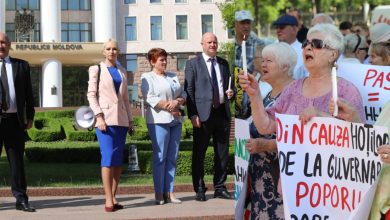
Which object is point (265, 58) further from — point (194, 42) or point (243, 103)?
point (194, 42)

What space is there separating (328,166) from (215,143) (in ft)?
17.6

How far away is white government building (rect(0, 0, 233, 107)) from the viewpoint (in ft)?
214

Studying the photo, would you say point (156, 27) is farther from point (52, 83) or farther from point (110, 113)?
point (110, 113)

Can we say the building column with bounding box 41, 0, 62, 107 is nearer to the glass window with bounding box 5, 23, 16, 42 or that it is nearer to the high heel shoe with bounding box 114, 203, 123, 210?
the glass window with bounding box 5, 23, 16, 42

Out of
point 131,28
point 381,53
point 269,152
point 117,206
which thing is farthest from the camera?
point 131,28

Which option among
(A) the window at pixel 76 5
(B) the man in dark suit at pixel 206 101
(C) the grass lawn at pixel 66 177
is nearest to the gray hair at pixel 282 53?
(B) the man in dark suit at pixel 206 101

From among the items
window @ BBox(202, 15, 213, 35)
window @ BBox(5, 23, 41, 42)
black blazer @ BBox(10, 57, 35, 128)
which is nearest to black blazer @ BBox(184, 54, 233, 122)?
black blazer @ BBox(10, 57, 35, 128)

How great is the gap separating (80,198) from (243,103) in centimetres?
389

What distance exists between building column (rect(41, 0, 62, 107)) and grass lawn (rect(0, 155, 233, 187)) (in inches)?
1912

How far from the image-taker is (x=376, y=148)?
13.6 feet

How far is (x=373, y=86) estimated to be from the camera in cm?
502

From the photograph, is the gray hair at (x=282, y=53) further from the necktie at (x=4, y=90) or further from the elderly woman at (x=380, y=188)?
the necktie at (x=4, y=90)

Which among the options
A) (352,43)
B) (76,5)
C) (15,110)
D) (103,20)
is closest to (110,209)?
(15,110)

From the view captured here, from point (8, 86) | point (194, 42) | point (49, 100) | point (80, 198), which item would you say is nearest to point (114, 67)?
point (8, 86)
